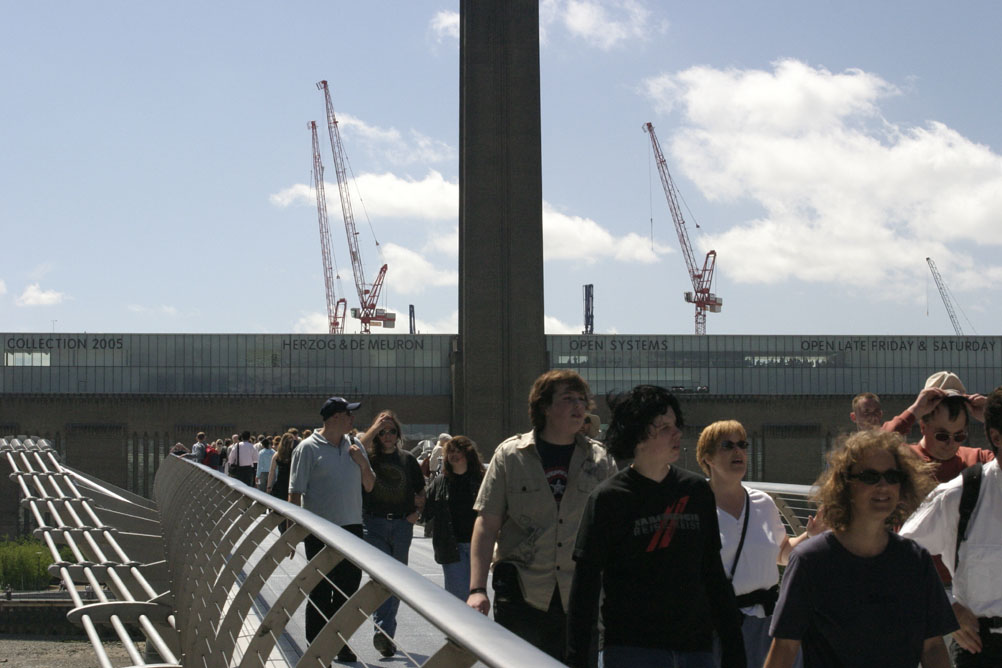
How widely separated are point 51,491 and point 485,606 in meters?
9.61

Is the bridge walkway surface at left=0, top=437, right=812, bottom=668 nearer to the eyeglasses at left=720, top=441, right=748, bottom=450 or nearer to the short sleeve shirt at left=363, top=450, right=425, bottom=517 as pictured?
the short sleeve shirt at left=363, top=450, right=425, bottom=517

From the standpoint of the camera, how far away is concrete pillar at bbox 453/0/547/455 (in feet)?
201

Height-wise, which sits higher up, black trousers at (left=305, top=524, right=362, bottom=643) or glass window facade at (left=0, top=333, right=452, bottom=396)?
glass window facade at (left=0, top=333, right=452, bottom=396)

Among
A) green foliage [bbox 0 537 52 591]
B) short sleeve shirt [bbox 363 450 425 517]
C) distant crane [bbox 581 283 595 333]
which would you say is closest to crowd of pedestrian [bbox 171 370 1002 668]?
short sleeve shirt [bbox 363 450 425 517]

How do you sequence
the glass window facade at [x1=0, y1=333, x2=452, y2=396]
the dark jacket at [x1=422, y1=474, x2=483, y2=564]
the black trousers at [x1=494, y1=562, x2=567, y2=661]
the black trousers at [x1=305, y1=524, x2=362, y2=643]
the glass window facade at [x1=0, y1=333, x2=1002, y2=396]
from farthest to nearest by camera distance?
the glass window facade at [x1=0, y1=333, x2=1002, y2=396] → the glass window facade at [x1=0, y1=333, x2=452, y2=396] → the dark jacket at [x1=422, y1=474, x2=483, y2=564] → the black trousers at [x1=305, y1=524, x2=362, y2=643] → the black trousers at [x1=494, y1=562, x2=567, y2=661]

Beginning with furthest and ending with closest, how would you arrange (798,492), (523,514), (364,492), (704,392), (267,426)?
(704,392), (267,426), (364,492), (798,492), (523,514)

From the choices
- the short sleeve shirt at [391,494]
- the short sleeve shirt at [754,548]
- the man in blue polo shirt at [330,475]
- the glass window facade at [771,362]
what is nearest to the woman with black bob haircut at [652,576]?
the short sleeve shirt at [754,548]

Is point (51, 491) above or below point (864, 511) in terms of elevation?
below

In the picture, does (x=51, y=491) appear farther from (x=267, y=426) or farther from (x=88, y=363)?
(x=88, y=363)

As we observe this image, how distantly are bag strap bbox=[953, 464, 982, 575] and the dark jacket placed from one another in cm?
499

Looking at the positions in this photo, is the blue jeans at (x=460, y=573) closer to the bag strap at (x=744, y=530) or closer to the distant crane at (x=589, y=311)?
the bag strap at (x=744, y=530)

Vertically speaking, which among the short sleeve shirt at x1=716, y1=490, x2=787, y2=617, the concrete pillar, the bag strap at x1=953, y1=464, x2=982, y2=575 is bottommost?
the short sleeve shirt at x1=716, y1=490, x2=787, y2=617

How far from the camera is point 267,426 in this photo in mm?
66812

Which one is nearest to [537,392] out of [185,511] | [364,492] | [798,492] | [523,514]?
[523,514]
